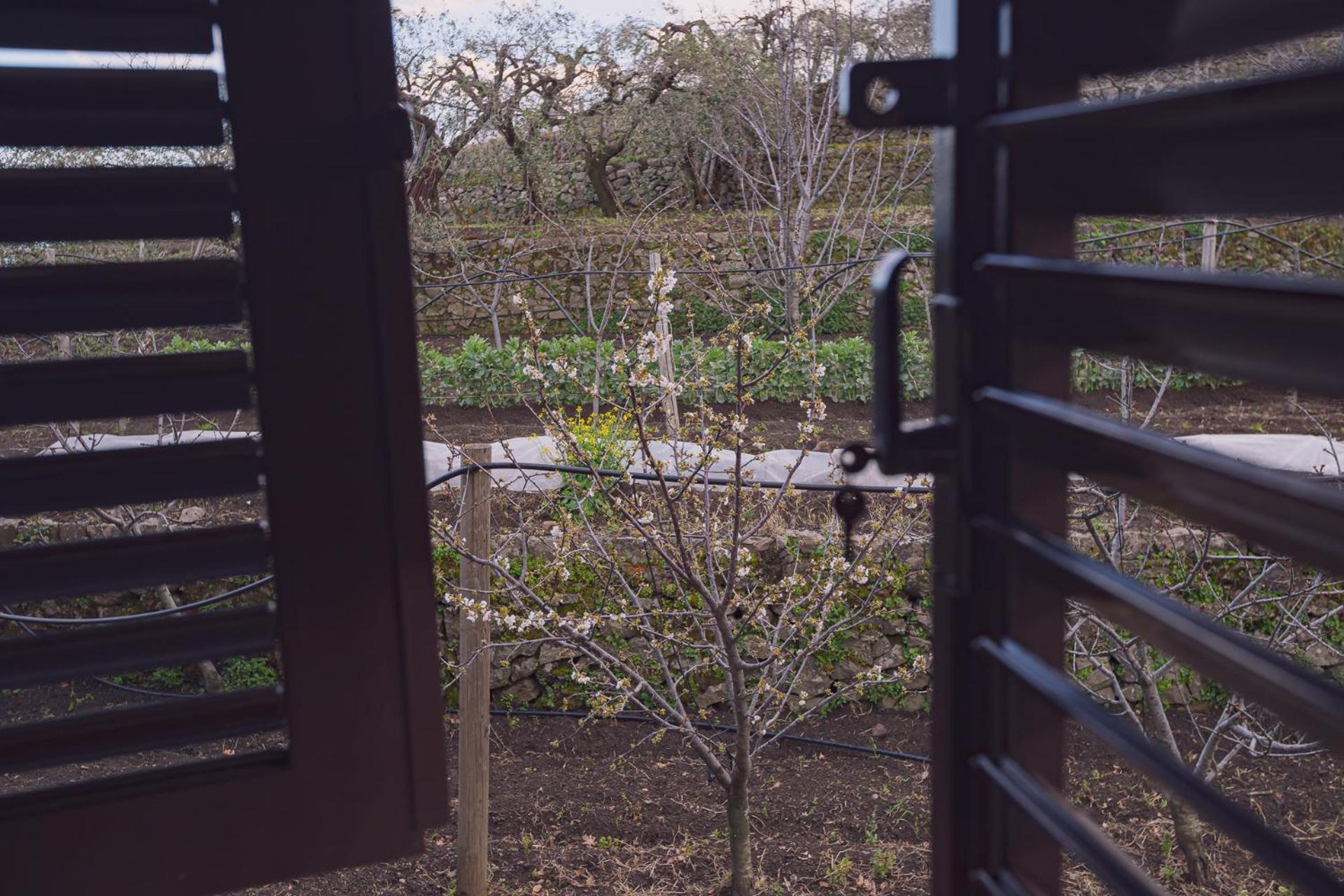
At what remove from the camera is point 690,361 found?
26.6ft

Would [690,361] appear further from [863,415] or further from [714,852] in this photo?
[714,852]

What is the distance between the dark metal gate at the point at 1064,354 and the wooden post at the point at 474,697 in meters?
2.79

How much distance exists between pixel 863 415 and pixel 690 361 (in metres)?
1.30

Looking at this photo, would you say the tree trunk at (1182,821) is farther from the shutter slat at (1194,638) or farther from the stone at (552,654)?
the shutter slat at (1194,638)

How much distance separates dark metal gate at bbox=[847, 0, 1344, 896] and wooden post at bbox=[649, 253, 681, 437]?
2550 mm

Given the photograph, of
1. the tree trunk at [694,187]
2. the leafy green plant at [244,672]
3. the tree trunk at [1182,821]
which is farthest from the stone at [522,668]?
the tree trunk at [694,187]

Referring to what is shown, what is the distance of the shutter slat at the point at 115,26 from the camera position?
71 centimetres

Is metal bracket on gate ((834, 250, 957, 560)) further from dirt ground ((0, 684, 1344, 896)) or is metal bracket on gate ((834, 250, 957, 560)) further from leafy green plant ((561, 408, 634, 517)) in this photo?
leafy green plant ((561, 408, 634, 517))

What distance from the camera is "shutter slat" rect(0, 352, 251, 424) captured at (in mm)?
748

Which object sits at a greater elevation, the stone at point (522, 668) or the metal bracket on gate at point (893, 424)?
the metal bracket on gate at point (893, 424)

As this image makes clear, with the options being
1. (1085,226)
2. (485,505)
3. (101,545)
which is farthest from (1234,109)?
(1085,226)

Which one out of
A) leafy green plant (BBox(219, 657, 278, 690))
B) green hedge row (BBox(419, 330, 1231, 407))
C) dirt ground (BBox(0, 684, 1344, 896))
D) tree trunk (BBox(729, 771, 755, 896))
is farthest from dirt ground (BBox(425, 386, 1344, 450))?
tree trunk (BBox(729, 771, 755, 896))

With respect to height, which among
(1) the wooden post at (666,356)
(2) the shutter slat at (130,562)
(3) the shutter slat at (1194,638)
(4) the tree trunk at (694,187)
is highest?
(4) the tree trunk at (694,187)

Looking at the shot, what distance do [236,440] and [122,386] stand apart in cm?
8
